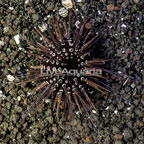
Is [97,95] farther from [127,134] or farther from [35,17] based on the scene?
[35,17]

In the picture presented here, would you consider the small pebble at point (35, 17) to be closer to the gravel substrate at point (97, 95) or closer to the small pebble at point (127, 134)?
the gravel substrate at point (97, 95)

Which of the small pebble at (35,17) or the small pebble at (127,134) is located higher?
the small pebble at (35,17)

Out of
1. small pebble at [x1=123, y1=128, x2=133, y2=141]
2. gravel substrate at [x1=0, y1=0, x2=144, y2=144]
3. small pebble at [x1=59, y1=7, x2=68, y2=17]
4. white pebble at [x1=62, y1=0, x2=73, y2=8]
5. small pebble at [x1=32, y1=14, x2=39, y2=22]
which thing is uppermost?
white pebble at [x1=62, y1=0, x2=73, y2=8]

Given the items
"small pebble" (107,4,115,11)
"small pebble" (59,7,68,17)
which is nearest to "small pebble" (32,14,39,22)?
"small pebble" (59,7,68,17)

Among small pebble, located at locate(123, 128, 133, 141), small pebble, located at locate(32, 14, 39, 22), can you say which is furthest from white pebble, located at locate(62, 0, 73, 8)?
small pebble, located at locate(123, 128, 133, 141)

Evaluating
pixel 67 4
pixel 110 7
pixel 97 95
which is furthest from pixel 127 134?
pixel 67 4

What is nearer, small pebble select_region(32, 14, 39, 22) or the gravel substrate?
the gravel substrate

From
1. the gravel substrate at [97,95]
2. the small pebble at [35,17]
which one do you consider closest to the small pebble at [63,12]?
the gravel substrate at [97,95]

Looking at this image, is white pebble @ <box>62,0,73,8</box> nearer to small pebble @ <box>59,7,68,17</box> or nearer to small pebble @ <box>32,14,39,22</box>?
small pebble @ <box>59,7,68,17</box>

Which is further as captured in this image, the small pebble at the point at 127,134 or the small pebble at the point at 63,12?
the small pebble at the point at 63,12

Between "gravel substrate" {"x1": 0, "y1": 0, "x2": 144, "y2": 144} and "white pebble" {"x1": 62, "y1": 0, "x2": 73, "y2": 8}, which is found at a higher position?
"white pebble" {"x1": 62, "y1": 0, "x2": 73, "y2": 8}
